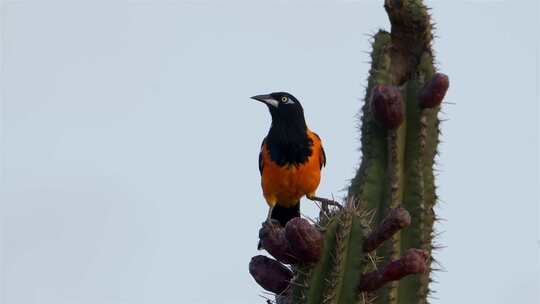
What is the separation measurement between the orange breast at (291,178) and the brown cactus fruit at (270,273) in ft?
11.3

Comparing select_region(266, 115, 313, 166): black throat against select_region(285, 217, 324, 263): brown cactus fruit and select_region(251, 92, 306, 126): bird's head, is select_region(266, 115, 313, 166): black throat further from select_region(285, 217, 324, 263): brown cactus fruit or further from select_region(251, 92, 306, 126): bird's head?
select_region(285, 217, 324, 263): brown cactus fruit

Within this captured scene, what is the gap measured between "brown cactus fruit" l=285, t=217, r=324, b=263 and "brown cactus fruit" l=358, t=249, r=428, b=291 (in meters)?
0.29

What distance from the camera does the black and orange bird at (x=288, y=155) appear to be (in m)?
8.73

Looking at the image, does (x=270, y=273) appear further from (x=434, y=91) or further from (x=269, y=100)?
(x=269, y=100)

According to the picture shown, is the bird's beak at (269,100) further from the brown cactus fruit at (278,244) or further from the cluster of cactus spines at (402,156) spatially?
the brown cactus fruit at (278,244)

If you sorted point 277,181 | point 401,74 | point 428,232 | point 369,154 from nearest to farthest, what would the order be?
point 428,232 < point 369,154 < point 401,74 < point 277,181

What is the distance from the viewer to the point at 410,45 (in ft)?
20.9

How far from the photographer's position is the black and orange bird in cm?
873

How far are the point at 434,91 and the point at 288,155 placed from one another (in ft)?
10.7

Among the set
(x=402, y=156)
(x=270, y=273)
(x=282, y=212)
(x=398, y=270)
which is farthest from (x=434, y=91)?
(x=282, y=212)

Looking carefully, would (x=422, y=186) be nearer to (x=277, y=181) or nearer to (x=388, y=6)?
(x=388, y=6)

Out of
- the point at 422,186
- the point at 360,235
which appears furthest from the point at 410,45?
the point at 360,235

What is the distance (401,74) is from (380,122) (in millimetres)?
677

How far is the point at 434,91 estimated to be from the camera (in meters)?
5.60
